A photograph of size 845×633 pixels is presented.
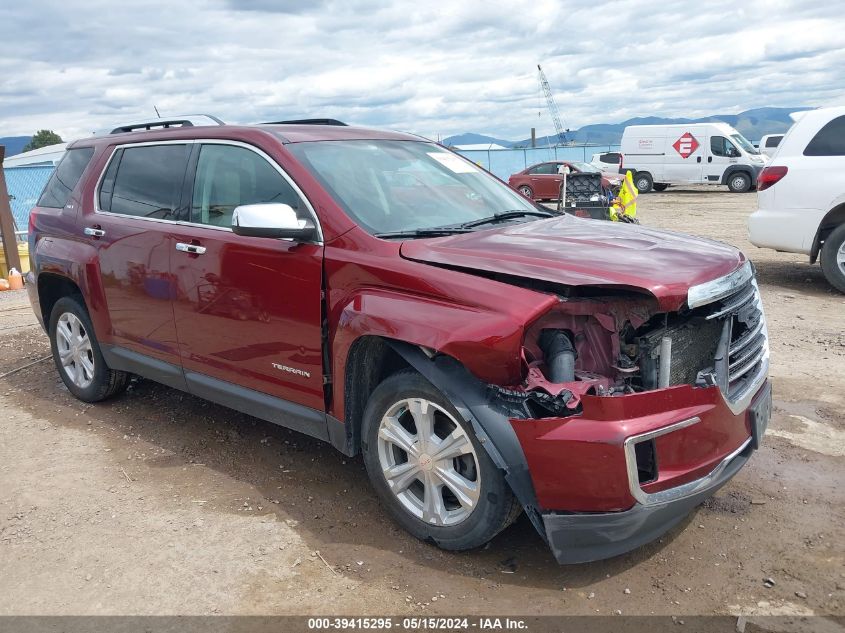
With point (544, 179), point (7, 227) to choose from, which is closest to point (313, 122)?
point (7, 227)

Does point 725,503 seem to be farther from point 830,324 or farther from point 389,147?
point 830,324

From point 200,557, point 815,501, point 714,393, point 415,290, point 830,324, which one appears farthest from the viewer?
point 830,324

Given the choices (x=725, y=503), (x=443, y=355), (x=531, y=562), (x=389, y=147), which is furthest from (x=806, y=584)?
(x=389, y=147)

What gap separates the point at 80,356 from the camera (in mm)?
5344

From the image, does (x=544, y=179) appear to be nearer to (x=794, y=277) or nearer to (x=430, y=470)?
(x=794, y=277)

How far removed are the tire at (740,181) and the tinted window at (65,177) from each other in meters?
25.0

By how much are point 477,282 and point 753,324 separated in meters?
1.44

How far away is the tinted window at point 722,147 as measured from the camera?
26.0m

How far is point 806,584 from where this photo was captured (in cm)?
293

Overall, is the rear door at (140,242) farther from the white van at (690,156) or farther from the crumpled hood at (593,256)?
the white van at (690,156)

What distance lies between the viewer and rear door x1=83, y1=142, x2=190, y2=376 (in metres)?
4.31

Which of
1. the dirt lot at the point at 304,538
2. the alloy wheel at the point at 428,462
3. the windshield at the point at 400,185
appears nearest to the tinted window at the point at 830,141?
the dirt lot at the point at 304,538

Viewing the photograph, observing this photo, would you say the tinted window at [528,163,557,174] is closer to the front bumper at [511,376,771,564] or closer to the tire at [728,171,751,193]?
the tire at [728,171,751,193]

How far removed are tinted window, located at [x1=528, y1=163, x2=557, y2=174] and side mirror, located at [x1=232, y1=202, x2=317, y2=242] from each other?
2292 cm
